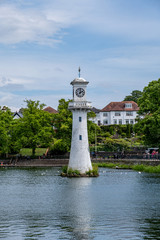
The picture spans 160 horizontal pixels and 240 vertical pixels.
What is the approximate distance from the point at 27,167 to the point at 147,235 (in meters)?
62.9

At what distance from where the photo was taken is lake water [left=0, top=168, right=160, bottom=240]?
3036cm

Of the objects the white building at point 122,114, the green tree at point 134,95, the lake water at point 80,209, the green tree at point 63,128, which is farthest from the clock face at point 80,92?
the green tree at point 134,95

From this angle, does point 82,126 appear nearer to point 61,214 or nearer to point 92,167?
point 92,167

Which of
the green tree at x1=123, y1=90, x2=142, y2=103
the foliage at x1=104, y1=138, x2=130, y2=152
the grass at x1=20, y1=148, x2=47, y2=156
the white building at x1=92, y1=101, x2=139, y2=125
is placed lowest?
the grass at x1=20, y1=148, x2=47, y2=156

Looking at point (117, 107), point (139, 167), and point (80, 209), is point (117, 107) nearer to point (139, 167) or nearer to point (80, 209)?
point (139, 167)

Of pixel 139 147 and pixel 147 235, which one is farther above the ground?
pixel 139 147

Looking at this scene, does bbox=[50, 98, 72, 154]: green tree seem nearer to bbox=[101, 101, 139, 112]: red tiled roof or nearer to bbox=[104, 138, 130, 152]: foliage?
bbox=[104, 138, 130, 152]: foliage

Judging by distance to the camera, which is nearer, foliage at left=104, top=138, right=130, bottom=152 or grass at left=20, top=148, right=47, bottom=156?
foliage at left=104, top=138, right=130, bottom=152

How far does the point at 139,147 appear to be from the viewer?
106m

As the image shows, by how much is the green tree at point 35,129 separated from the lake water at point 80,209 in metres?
36.3

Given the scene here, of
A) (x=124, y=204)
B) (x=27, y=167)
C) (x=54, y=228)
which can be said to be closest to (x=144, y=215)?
(x=124, y=204)

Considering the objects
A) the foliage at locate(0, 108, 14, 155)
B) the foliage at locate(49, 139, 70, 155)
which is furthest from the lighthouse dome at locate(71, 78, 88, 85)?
the foliage at locate(0, 108, 14, 155)

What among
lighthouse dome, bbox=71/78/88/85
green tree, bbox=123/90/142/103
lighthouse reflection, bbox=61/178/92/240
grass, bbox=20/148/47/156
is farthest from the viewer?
green tree, bbox=123/90/142/103

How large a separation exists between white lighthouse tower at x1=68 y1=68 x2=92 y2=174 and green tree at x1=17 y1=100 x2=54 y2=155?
119ft
